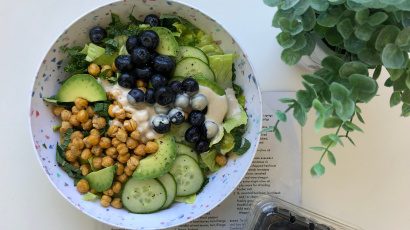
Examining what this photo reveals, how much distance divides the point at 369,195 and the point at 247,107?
1.02ft

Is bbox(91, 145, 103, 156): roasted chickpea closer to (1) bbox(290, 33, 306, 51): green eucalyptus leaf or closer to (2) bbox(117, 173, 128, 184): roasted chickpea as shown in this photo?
(2) bbox(117, 173, 128, 184): roasted chickpea

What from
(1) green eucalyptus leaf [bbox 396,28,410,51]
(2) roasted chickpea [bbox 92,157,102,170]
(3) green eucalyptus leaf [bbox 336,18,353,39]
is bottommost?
(2) roasted chickpea [bbox 92,157,102,170]

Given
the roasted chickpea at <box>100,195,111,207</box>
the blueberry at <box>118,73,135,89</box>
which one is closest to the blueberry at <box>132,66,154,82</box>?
the blueberry at <box>118,73,135,89</box>

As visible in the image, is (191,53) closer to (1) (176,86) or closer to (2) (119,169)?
(1) (176,86)

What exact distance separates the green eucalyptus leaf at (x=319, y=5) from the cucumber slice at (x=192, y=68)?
29cm

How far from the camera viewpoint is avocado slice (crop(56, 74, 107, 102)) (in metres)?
0.93

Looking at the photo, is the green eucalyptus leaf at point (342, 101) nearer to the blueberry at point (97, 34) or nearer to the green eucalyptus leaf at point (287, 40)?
the green eucalyptus leaf at point (287, 40)

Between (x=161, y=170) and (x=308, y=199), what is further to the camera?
(x=308, y=199)

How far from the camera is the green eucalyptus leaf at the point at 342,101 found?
0.65 metres

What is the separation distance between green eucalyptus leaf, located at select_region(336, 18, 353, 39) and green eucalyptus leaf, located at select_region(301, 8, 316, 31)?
4cm

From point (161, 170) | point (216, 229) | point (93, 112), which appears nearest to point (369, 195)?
point (216, 229)

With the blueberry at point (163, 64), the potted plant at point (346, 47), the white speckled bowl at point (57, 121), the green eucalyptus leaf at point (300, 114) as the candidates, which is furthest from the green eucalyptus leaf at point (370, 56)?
the blueberry at point (163, 64)

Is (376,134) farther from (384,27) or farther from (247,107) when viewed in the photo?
(384,27)

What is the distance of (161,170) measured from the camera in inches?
Result: 35.9
